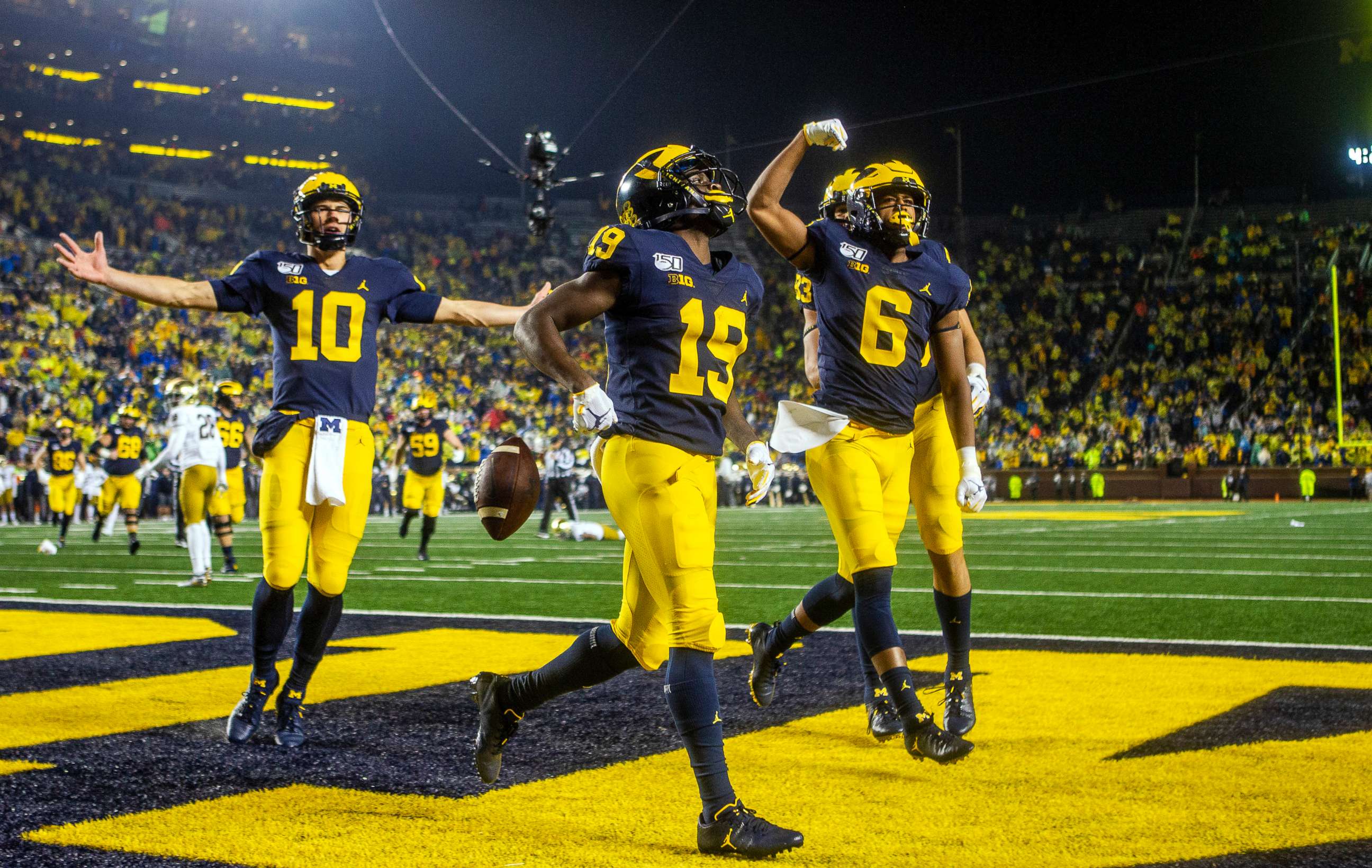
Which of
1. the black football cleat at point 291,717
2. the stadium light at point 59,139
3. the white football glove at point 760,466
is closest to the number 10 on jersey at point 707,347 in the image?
the white football glove at point 760,466

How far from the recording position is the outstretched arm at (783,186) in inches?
167

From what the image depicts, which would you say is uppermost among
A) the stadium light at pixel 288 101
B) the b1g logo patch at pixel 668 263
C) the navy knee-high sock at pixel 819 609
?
the stadium light at pixel 288 101

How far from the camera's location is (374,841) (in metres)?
A: 3.31

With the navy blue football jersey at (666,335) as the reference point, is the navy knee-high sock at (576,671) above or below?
below

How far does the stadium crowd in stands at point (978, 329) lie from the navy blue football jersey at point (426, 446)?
431 inches

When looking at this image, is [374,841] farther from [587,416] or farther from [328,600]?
[328,600]

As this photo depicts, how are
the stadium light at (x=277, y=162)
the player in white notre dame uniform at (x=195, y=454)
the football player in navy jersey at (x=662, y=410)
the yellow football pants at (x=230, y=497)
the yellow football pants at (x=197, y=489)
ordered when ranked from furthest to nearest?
1. the stadium light at (x=277, y=162)
2. the yellow football pants at (x=230, y=497)
3. the player in white notre dame uniform at (x=195, y=454)
4. the yellow football pants at (x=197, y=489)
5. the football player in navy jersey at (x=662, y=410)

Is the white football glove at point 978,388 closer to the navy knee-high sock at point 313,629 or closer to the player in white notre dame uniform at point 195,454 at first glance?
the navy knee-high sock at point 313,629

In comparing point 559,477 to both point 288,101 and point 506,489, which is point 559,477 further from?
point 288,101

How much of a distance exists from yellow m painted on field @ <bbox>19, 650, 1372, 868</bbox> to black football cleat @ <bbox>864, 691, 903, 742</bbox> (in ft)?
→ 0.20

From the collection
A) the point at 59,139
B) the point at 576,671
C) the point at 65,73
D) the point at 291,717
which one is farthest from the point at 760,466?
the point at 65,73

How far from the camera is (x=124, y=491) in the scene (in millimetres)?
16484

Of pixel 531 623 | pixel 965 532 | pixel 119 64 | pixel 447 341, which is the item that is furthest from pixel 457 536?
pixel 119 64

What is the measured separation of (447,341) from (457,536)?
60.1ft
